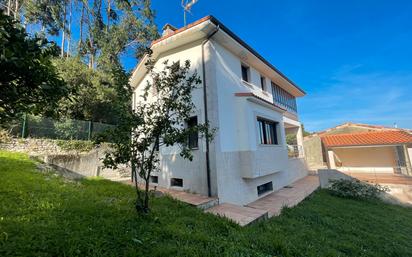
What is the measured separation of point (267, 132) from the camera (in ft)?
39.2

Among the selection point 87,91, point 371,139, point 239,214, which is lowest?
point 239,214

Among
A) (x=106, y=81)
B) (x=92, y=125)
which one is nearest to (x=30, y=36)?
(x=92, y=125)

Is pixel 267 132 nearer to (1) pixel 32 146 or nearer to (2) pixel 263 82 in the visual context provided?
(2) pixel 263 82

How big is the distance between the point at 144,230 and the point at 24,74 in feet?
11.8

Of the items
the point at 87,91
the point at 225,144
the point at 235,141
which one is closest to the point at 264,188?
the point at 235,141

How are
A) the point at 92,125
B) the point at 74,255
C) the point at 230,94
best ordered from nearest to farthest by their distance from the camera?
the point at 74,255, the point at 230,94, the point at 92,125

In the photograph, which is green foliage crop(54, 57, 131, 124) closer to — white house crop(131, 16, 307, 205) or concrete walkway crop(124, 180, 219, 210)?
white house crop(131, 16, 307, 205)

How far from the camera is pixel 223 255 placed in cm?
377

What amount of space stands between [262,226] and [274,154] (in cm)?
579

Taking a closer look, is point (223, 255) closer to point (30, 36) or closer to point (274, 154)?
point (30, 36)

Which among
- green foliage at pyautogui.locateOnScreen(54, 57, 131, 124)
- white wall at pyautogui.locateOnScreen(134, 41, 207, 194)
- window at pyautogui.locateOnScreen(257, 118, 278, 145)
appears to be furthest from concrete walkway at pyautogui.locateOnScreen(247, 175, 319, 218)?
green foliage at pyautogui.locateOnScreen(54, 57, 131, 124)

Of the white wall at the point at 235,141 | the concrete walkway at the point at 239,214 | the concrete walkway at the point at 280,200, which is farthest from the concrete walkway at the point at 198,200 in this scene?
the concrete walkway at the point at 280,200

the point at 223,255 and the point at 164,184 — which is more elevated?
the point at 164,184

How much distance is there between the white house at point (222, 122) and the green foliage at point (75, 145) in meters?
5.35
